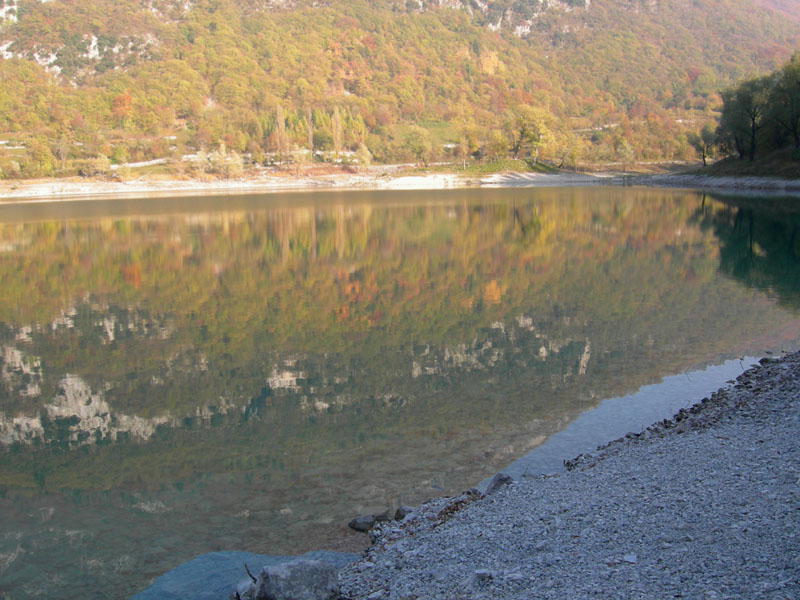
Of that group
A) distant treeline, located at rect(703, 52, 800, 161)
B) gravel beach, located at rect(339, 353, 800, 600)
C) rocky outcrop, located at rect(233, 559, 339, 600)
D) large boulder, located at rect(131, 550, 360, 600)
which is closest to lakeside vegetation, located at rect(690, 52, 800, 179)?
distant treeline, located at rect(703, 52, 800, 161)

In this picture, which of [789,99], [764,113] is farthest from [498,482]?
[764,113]

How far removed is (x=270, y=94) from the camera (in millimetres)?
152750

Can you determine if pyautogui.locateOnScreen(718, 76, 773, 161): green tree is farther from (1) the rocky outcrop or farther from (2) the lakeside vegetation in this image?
(1) the rocky outcrop

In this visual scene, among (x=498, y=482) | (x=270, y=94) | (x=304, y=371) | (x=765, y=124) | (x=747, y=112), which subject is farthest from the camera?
(x=270, y=94)

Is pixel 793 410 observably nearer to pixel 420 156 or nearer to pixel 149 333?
pixel 149 333

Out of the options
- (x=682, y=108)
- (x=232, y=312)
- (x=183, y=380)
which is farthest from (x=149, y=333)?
(x=682, y=108)

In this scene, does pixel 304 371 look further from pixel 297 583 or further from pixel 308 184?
pixel 308 184

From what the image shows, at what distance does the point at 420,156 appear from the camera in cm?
10888

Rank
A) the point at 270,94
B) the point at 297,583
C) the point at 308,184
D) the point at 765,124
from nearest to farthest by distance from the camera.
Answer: the point at 297,583 → the point at 765,124 → the point at 308,184 → the point at 270,94

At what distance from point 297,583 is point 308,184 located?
8935 cm

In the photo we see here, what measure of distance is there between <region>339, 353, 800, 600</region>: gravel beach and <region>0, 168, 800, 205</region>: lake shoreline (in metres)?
65.0

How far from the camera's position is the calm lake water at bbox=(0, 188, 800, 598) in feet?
19.9

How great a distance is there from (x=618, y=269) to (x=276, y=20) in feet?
671

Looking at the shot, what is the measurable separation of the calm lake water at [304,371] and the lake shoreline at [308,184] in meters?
53.2
